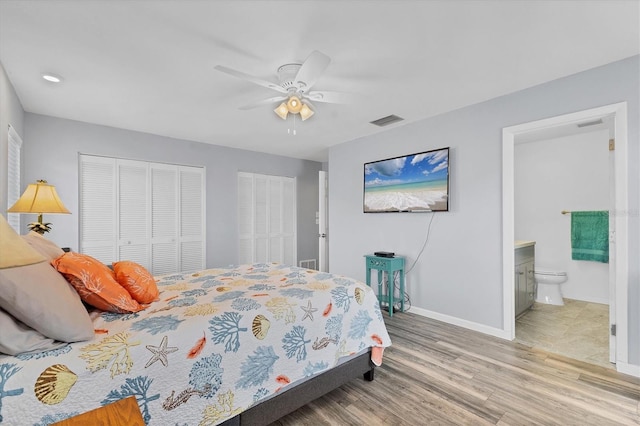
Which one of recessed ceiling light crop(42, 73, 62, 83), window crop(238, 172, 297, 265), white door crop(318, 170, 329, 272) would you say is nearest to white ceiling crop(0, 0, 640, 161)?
recessed ceiling light crop(42, 73, 62, 83)

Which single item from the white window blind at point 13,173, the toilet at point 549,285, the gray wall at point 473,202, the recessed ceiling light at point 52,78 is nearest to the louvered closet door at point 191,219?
the white window blind at point 13,173

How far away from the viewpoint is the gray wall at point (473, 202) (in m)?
2.32

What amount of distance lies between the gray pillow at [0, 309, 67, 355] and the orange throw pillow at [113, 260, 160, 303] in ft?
1.86

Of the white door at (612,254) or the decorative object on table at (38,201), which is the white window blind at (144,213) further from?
the white door at (612,254)

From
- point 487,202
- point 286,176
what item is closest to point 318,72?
point 487,202

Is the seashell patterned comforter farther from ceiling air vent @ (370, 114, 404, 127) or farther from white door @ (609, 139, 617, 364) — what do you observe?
ceiling air vent @ (370, 114, 404, 127)

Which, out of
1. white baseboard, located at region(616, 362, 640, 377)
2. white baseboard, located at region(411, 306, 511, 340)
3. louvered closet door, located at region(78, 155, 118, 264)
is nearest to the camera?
white baseboard, located at region(616, 362, 640, 377)

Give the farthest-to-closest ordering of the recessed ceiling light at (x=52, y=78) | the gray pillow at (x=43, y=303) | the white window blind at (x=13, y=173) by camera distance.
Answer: the white window blind at (x=13, y=173) < the recessed ceiling light at (x=52, y=78) < the gray pillow at (x=43, y=303)

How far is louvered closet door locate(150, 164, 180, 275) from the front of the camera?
4316 mm

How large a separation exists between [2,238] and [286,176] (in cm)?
486

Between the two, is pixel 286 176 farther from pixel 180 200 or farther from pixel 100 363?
pixel 100 363

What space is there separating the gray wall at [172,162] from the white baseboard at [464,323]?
2.98 meters

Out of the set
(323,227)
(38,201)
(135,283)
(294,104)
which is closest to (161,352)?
(135,283)

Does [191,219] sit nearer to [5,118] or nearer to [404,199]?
[5,118]
